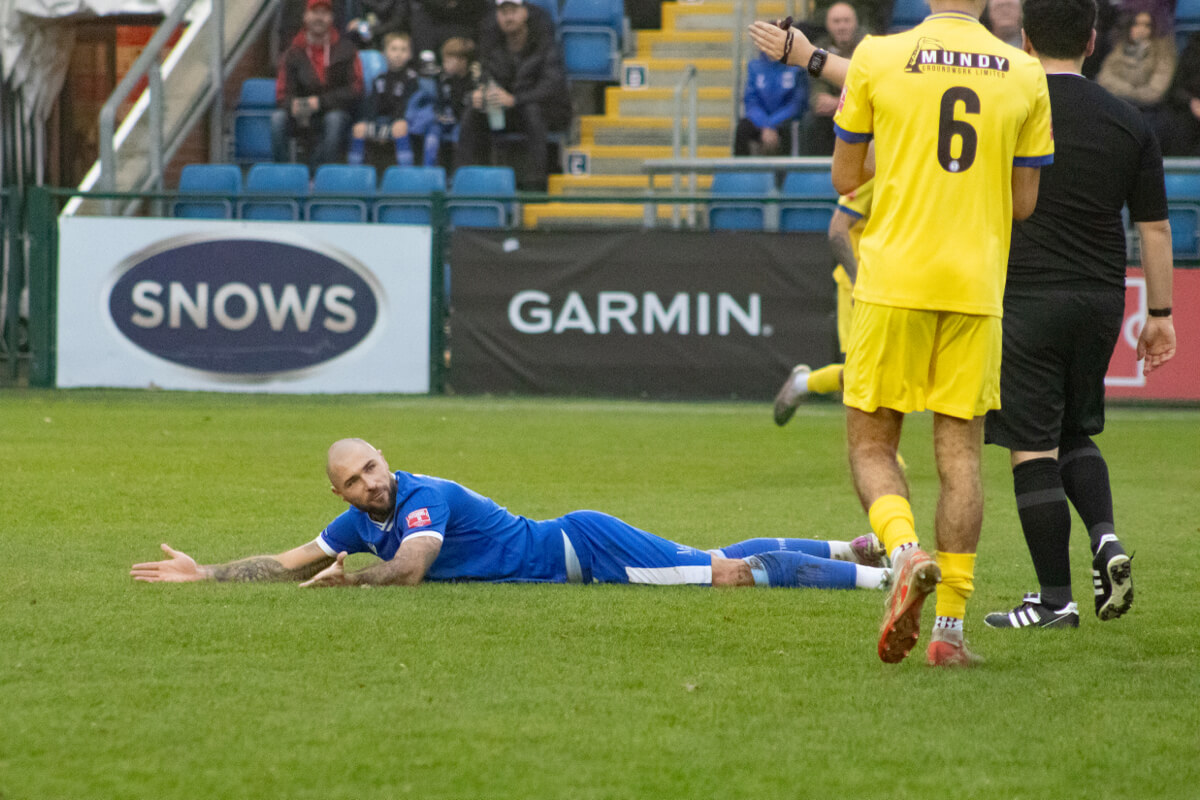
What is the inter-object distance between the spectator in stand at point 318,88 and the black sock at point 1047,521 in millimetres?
13466

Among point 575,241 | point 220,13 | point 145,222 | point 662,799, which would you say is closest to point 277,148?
point 220,13

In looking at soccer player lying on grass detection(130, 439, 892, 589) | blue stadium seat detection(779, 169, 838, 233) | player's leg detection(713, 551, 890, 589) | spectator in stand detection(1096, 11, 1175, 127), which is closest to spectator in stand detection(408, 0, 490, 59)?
blue stadium seat detection(779, 169, 838, 233)

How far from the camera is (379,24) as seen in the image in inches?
732

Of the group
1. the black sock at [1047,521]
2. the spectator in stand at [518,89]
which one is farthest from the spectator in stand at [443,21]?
the black sock at [1047,521]

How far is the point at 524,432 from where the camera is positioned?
468 inches

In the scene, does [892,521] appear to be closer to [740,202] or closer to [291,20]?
[740,202]

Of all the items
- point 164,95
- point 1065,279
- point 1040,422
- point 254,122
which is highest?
point 164,95

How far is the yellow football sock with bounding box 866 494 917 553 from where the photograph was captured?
4.15 m

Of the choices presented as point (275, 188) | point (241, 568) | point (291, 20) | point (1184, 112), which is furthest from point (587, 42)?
point (241, 568)

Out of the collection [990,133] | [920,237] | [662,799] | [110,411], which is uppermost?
[990,133]

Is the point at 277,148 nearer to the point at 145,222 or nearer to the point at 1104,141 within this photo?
the point at 145,222

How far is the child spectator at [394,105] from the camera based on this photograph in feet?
56.5

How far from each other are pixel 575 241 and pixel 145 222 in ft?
13.6

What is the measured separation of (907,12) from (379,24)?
626cm
